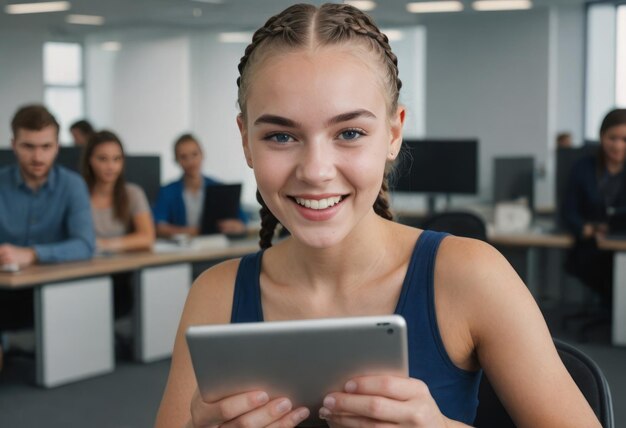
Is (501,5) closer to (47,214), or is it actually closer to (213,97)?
(213,97)

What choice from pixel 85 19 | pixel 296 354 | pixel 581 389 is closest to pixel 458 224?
pixel 581 389

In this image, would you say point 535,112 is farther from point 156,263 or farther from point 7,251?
point 7,251

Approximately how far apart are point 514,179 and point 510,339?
232 inches

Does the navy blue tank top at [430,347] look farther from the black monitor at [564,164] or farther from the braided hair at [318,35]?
the black monitor at [564,164]

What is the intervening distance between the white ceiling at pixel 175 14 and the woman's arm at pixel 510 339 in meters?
8.43

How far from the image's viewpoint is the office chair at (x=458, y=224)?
4098 mm

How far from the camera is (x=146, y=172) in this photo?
5957 millimetres

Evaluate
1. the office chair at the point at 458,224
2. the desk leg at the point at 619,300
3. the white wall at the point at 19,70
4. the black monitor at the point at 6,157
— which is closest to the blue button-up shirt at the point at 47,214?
the black monitor at the point at 6,157

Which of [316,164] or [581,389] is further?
[581,389]

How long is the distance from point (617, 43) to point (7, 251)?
8.06 m

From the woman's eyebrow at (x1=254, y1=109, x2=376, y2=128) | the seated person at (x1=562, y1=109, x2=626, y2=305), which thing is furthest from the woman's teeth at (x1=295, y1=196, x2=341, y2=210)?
the seated person at (x1=562, y1=109, x2=626, y2=305)

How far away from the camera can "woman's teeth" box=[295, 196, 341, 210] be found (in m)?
1.24

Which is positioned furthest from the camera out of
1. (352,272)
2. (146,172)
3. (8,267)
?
(146,172)

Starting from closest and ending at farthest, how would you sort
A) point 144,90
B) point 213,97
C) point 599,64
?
point 599,64 → point 213,97 → point 144,90
